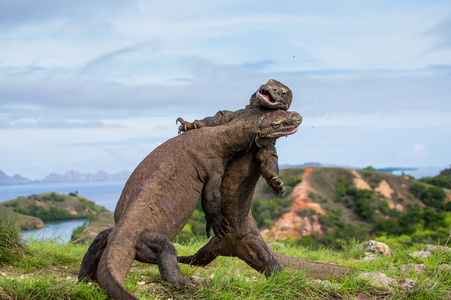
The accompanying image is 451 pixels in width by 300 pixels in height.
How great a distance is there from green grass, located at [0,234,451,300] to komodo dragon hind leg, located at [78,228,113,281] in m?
0.19

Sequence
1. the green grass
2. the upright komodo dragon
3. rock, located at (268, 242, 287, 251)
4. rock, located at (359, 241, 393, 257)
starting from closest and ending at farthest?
the green grass → the upright komodo dragon → rock, located at (359, 241, 393, 257) → rock, located at (268, 242, 287, 251)

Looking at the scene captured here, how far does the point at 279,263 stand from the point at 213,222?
4.67 ft

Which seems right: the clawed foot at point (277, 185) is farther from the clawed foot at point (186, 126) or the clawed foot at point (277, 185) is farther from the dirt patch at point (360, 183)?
the dirt patch at point (360, 183)

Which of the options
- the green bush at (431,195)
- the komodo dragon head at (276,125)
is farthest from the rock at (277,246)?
the green bush at (431,195)

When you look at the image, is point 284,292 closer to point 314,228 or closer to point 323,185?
point 314,228

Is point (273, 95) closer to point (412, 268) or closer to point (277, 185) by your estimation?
point (277, 185)

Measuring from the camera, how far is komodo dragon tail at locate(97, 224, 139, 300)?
16.2ft

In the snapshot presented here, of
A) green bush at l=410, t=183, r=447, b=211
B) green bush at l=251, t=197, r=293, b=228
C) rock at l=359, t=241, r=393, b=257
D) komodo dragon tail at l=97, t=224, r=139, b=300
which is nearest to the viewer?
komodo dragon tail at l=97, t=224, r=139, b=300

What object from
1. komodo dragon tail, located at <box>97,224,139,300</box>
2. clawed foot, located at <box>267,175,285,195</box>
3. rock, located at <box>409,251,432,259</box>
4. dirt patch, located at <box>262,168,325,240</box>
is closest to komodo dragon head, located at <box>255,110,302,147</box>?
clawed foot, located at <box>267,175,285,195</box>

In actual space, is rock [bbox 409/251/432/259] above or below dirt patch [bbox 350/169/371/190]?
above

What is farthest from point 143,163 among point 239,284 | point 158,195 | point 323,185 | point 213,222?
point 323,185

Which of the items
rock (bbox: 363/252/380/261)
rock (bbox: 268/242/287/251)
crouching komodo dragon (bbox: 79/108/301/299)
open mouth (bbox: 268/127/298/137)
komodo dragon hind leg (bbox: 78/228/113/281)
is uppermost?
open mouth (bbox: 268/127/298/137)

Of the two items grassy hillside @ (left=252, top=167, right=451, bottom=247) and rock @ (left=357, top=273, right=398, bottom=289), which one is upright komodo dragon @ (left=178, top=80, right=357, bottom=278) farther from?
grassy hillside @ (left=252, top=167, right=451, bottom=247)

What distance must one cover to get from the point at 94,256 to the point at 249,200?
2257 mm
